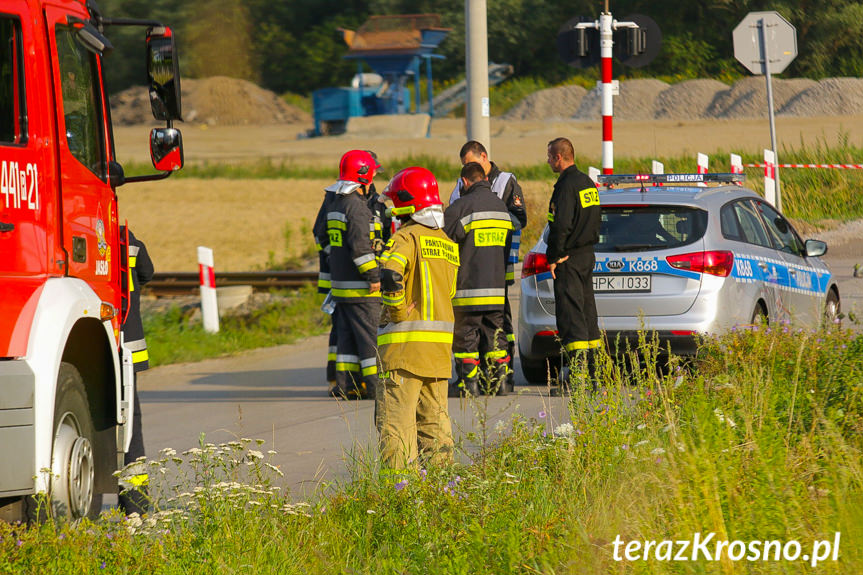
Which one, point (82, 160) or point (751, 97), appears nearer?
point (82, 160)

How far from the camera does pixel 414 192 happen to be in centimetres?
633

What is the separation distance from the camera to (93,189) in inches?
239

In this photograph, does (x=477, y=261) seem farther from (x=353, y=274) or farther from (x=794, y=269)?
(x=794, y=269)

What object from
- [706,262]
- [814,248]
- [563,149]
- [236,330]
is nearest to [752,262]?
[706,262]

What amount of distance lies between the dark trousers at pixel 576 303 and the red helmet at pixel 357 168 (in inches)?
65.9

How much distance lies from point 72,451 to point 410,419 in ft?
5.52

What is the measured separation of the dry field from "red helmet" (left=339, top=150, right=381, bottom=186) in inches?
422

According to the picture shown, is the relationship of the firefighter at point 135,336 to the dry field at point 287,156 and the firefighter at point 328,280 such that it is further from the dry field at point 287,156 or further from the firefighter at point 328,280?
the dry field at point 287,156

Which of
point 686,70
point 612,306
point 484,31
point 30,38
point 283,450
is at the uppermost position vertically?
point 686,70

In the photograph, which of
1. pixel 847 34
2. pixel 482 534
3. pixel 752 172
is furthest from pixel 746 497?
pixel 847 34

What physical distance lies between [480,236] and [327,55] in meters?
67.8

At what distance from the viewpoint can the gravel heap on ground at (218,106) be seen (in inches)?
2709

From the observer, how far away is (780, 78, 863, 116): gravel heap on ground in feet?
147

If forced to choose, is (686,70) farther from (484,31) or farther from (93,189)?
(93,189)
